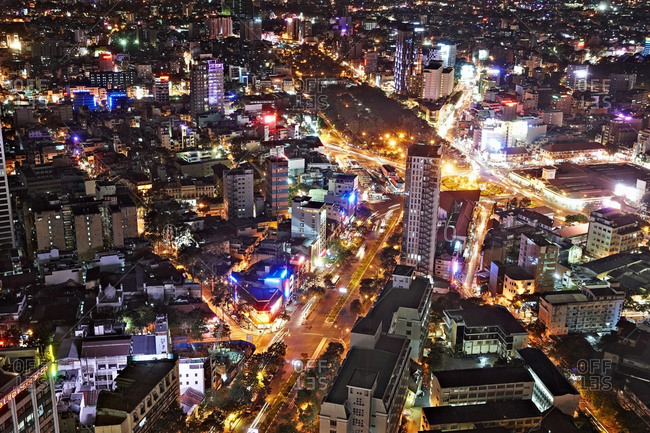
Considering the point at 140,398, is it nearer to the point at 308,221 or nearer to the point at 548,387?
the point at 548,387

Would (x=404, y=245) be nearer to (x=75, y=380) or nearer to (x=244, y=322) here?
(x=244, y=322)

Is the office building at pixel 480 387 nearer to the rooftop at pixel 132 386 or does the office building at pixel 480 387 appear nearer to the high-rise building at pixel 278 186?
the rooftop at pixel 132 386

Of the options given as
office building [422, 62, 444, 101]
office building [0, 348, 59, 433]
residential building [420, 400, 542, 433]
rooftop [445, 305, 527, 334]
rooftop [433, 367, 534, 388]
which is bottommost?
residential building [420, 400, 542, 433]

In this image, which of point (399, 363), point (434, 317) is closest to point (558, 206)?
point (434, 317)

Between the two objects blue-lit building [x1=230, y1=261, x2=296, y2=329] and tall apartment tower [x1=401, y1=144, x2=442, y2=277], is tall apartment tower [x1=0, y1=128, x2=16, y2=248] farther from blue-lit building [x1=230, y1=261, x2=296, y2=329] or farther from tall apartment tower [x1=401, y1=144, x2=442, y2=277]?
tall apartment tower [x1=401, y1=144, x2=442, y2=277]

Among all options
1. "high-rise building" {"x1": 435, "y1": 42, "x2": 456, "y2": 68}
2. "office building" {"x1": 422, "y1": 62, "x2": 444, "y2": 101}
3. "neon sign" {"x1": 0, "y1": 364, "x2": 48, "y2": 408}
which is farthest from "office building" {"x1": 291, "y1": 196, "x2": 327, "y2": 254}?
"high-rise building" {"x1": 435, "y1": 42, "x2": 456, "y2": 68}
